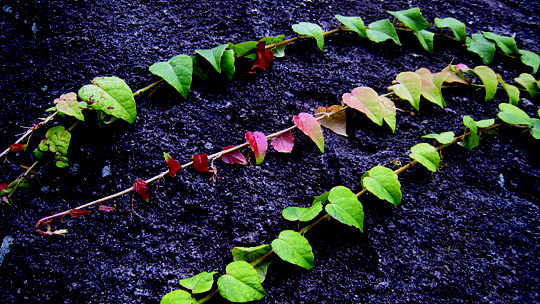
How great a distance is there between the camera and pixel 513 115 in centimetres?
120

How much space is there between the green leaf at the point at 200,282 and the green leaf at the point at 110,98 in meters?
0.57

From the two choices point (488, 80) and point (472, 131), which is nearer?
point (472, 131)

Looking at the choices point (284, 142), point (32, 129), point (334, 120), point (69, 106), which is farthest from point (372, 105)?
point (32, 129)

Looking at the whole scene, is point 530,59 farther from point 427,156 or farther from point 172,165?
point 172,165

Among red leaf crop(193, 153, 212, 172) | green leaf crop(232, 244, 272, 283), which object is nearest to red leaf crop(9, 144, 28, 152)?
red leaf crop(193, 153, 212, 172)

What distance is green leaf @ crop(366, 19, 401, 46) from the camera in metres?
1.37

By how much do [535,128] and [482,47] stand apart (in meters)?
0.45

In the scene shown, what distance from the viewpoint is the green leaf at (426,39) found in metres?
1.39

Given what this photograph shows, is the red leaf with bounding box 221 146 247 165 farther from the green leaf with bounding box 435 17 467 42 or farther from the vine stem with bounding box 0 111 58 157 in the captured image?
the green leaf with bounding box 435 17 467 42

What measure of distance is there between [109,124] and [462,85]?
4.74 ft

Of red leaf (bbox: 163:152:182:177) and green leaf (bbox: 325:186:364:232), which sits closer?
green leaf (bbox: 325:186:364:232)

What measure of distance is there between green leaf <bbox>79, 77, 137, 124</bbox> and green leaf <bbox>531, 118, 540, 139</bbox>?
58.7 inches

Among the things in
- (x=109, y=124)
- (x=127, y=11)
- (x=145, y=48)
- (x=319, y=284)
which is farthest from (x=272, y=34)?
(x=319, y=284)

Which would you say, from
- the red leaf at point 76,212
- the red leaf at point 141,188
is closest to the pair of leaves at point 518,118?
the red leaf at point 141,188
